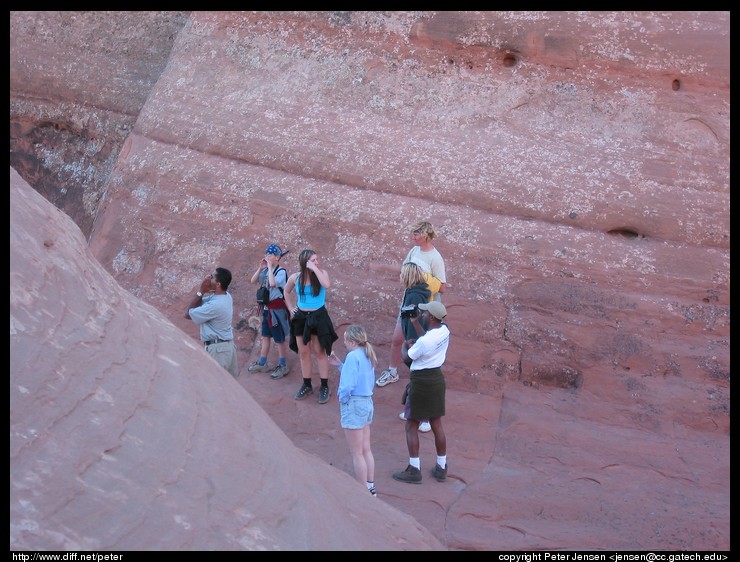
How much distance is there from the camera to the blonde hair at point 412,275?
648 centimetres

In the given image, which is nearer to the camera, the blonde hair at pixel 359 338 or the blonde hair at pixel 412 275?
the blonde hair at pixel 359 338

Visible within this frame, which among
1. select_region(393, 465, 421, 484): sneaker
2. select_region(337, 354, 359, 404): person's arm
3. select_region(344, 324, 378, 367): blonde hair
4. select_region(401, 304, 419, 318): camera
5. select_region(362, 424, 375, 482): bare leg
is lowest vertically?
Result: select_region(393, 465, 421, 484): sneaker

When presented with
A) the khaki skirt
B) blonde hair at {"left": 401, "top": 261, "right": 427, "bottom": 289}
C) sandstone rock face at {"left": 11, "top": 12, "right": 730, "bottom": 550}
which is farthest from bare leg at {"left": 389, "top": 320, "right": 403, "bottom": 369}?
the khaki skirt

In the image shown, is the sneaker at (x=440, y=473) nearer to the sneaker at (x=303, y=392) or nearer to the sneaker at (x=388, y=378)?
the sneaker at (x=388, y=378)

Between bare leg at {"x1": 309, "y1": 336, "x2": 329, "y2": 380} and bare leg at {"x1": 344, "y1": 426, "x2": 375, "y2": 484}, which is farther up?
bare leg at {"x1": 309, "y1": 336, "x2": 329, "y2": 380}

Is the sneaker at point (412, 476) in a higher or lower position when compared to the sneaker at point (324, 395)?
lower

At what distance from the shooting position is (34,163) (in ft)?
36.0

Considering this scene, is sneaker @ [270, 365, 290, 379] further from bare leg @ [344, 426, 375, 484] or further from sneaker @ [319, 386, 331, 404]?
bare leg @ [344, 426, 375, 484]

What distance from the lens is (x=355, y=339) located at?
5156mm

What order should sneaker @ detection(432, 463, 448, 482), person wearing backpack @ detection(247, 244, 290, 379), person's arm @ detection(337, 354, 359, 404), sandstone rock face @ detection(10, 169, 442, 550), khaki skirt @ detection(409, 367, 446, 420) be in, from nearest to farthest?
sandstone rock face @ detection(10, 169, 442, 550), person's arm @ detection(337, 354, 359, 404), khaki skirt @ detection(409, 367, 446, 420), sneaker @ detection(432, 463, 448, 482), person wearing backpack @ detection(247, 244, 290, 379)

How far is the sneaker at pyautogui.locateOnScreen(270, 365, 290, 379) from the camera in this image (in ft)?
24.4

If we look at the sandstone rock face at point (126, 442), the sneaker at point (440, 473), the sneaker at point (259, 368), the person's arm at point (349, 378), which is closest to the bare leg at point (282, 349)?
the sneaker at point (259, 368)

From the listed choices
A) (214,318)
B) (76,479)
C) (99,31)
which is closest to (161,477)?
(76,479)

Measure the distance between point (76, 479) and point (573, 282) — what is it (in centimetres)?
510
